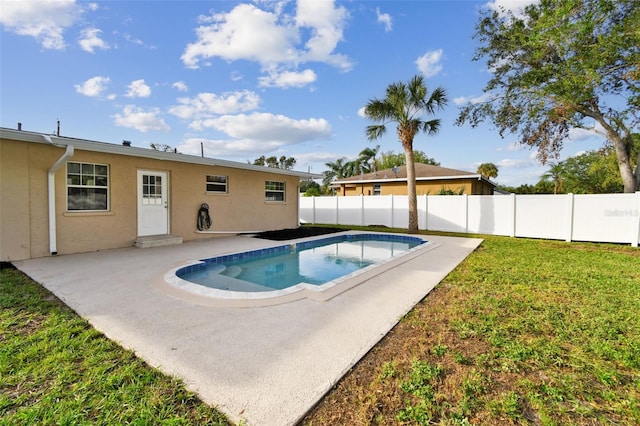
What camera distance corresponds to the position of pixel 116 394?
2.22m

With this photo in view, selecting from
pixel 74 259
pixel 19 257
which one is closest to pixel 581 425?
pixel 74 259

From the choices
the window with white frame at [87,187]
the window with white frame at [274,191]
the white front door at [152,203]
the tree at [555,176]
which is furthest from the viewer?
the tree at [555,176]

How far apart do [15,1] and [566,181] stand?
46.3 m

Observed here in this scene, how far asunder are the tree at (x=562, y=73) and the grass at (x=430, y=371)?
10.4 m

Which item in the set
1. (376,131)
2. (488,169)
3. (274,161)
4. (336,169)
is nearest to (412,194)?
(376,131)

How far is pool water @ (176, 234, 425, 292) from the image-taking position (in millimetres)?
6199

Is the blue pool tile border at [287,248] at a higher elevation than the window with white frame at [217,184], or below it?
below

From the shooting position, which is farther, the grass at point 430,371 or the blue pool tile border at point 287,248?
the blue pool tile border at point 287,248

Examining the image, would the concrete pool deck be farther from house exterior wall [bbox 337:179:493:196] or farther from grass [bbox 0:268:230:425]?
house exterior wall [bbox 337:179:493:196]

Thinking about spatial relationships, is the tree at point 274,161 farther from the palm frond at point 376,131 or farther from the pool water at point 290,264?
the pool water at point 290,264

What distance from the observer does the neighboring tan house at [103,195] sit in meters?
6.87

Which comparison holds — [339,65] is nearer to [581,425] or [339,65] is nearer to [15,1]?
[15,1]

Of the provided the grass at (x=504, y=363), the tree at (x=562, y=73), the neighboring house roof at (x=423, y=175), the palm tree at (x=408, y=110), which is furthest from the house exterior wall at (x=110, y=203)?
the tree at (x=562, y=73)

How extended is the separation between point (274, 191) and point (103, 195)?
7.19m
